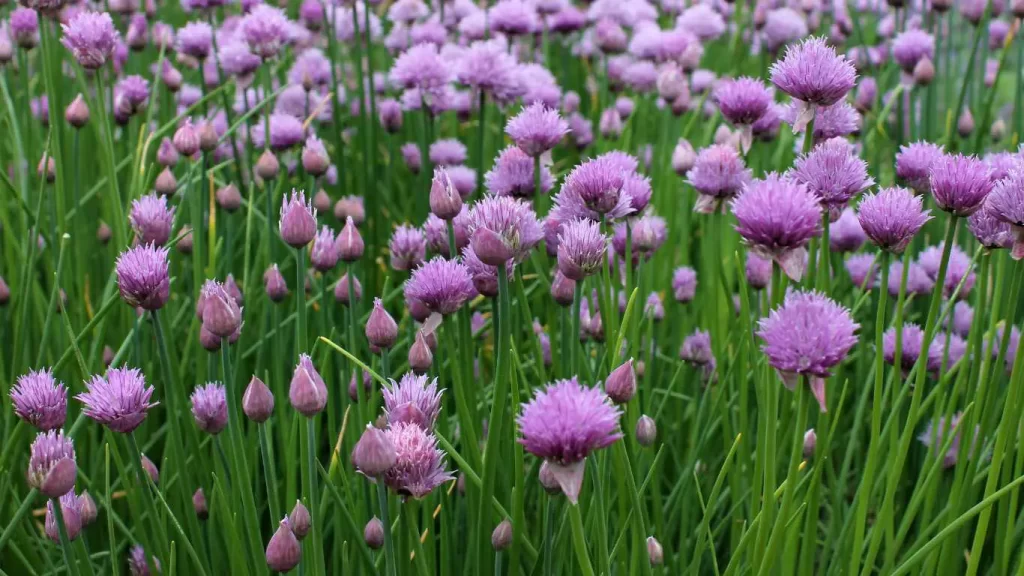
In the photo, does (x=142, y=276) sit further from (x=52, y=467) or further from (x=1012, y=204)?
(x=1012, y=204)

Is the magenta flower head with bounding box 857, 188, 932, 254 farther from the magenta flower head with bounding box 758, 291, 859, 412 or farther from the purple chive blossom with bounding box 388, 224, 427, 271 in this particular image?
the purple chive blossom with bounding box 388, 224, 427, 271

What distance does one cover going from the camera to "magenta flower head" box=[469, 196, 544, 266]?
1.02 m

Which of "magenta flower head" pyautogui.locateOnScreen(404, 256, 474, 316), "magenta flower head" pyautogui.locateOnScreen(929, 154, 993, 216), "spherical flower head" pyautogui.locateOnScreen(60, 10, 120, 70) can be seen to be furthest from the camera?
"spherical flower head" pyautogui.locateOnScreen(60, 10, 120, 70)

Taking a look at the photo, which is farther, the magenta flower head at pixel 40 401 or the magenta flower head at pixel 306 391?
the magenta flower head at pixel 40 401

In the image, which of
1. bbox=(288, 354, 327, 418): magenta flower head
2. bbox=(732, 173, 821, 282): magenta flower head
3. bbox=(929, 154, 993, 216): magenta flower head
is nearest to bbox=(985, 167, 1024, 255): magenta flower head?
bbox=(929, 154, 993, 216): magenta flower head

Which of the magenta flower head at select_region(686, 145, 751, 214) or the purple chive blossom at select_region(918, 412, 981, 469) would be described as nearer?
the purple chive blossom at select_region(918, 412, 981, 469)

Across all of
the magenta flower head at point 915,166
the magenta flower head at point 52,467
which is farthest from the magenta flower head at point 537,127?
the magenta flower head at point 52,467

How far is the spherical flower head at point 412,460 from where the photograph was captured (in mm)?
904

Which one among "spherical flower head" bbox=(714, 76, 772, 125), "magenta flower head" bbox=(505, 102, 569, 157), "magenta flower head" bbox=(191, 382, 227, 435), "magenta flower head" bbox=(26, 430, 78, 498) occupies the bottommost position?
"magenta flower head" bbox=(191, 382, 227, 435)

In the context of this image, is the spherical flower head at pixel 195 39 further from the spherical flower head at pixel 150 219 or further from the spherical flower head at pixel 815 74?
the spherical flower head at pixel 815 74

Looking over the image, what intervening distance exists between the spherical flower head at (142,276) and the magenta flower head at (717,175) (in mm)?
773

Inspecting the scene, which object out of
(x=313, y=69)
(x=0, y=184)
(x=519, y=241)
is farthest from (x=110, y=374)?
(x=313, y=69)

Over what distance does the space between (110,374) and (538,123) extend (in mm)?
677

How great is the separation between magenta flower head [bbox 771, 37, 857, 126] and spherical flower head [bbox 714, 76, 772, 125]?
0.97 feet
